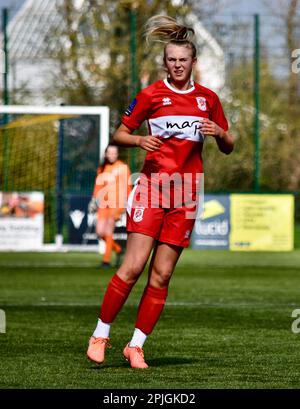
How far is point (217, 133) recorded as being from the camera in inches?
291

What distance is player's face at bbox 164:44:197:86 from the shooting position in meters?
7.36

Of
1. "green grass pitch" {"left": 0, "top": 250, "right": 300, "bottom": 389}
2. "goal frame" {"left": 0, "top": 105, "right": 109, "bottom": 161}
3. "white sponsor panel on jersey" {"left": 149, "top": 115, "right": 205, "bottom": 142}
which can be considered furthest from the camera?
"goal frame" {"left": 0, "top": 105, "right": 109, "bottom": 161}

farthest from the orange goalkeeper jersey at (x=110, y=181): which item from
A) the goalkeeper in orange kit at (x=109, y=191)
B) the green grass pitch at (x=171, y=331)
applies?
the green grass pitch at (x=171, y=331)

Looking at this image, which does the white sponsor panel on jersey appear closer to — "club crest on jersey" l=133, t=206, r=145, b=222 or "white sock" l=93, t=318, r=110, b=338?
"club crest on jersey" l=133, t=206, r=145, b=222

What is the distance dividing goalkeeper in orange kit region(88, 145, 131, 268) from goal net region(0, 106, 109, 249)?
3.60 meters

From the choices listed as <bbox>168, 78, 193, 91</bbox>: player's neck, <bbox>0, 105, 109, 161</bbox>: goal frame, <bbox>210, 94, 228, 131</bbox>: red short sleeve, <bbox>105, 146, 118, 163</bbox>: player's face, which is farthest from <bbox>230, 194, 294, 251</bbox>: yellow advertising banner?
<bbox>168, 78, 193, 91</bbox>: player's neck

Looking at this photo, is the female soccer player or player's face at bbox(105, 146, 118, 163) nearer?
the female soccer player

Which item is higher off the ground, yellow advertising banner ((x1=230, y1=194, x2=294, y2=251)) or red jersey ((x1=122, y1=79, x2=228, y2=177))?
red jersey ((x1=122, y1=79, x2=228, y2=177))

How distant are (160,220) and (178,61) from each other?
99 centimetres

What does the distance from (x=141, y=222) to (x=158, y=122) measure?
2.06ft

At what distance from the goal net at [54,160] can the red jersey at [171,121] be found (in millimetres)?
14645

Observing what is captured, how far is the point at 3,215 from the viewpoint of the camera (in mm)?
21844

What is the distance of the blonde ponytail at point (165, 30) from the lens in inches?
294

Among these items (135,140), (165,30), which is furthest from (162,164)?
(165,30)
